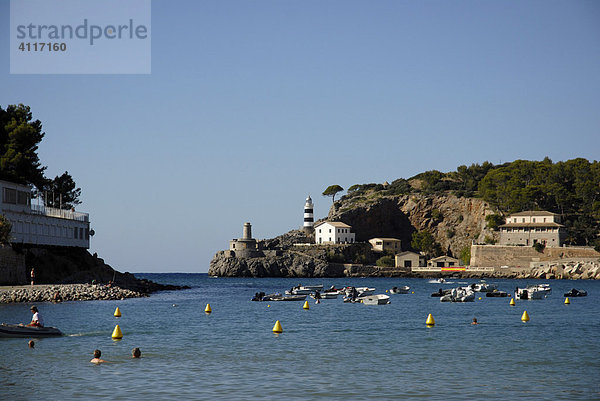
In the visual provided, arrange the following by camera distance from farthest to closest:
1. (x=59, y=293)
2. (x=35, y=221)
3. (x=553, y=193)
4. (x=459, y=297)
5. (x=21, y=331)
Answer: (x=553, y=193) → (x=35, y=221) → (x=459, y=297) → (x=59, y=293) → (x=21, y=331)

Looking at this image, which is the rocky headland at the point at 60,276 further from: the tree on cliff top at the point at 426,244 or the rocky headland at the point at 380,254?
the tree on cliff top at the point at 426,244

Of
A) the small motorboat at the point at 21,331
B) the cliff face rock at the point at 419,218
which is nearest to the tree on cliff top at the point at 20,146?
the small motorboat at the point at 21,331

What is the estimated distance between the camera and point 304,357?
34.3 meters

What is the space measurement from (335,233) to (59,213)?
10372cm

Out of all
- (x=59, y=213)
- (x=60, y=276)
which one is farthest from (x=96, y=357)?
(x=59, y=213)

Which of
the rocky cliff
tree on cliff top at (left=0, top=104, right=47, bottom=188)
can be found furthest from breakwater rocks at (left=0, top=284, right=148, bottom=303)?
tree on cliff top at (left=0, top=104, right=47, bottom=188)

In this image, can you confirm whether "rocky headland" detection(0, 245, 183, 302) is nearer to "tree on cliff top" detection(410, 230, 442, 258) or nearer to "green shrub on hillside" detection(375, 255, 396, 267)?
"green shrub on hillside" detection(375, 255, 396, 267)

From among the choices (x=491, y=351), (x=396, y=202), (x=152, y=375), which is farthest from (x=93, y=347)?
(x=396, y=202)

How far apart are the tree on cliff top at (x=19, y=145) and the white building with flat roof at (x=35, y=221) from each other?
4868 millimetres

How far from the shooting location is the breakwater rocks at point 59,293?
60938mm

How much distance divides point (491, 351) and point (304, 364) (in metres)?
10.5

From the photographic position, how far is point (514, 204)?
173m

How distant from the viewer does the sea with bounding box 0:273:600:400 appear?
84.5ft

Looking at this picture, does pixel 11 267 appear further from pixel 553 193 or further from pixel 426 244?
pixel 553 193
